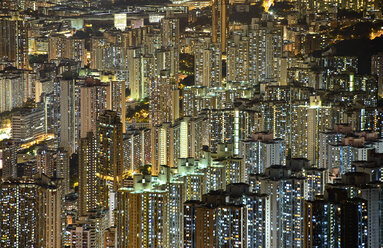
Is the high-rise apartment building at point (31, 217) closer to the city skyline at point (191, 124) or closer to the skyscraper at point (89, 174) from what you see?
the city skyline at point (191, 124)

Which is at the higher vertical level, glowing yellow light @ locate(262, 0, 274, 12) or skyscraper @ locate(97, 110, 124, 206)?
glowing yellow light @ locate(262, 0, 274, 12)

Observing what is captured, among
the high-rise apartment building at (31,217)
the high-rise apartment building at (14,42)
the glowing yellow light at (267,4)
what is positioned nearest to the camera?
the high-rise apartment building at (31,217)

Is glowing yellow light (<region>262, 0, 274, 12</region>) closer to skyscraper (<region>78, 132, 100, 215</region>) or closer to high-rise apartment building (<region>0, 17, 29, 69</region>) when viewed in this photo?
high-rise apartment building (<region>0, 17, 29, 69</region>)

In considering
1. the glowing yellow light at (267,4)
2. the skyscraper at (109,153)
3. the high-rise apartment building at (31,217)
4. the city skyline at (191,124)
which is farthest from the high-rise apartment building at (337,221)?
the glowing yellow light at (267,4)

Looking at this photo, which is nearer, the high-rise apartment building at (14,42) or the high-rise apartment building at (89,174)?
the high-rise apartment building at (89,174)

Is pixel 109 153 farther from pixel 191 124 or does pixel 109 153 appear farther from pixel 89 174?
pixel 191 124

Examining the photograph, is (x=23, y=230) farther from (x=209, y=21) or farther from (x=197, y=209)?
(x=209, y=21)

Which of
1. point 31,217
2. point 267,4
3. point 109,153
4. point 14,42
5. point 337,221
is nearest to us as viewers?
point 337,221

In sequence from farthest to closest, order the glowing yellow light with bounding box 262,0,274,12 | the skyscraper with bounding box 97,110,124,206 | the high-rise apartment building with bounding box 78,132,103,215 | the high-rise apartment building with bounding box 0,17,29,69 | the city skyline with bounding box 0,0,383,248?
1. the glowing yellow light with bounding box 262,0,274,12
2. the high-rise apartment building with bounding box 0,17,29,69
3. the skyscraper with bounding box 97,110,124,206
4. the high-rise apartment building with bounding box 78,132,103,215
5. the city skyline with bounding box 0,0,383,248

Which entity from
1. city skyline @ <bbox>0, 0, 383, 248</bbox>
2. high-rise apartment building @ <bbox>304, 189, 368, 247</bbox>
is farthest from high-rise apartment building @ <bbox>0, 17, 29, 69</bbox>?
high-rise apartment building @ <bbox>304, 189, 368, 247</bbox>

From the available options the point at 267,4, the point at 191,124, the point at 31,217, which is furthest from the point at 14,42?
the point at 31,217

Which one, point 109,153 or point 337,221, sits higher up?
point 109,153
